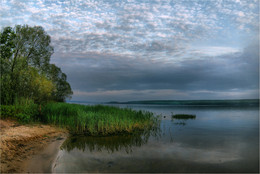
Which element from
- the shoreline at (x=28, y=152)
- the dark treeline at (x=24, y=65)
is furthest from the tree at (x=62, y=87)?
the shoreline at (x=28, y=152)

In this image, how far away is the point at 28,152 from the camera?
7.09 meters

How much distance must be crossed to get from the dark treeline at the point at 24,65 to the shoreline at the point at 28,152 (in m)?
8.99

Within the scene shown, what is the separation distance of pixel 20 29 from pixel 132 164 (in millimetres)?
29622

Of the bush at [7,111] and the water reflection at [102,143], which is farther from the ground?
the bush at [7,111]

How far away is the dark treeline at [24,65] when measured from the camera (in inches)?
698

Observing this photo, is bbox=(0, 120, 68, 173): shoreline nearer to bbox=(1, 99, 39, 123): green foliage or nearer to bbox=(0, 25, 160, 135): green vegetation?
bbox=(0, 25, 160, 135): green vegetation

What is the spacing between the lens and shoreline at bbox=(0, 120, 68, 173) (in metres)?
5.74

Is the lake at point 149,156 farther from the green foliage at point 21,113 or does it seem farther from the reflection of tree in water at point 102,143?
the green foliage at point 21,113

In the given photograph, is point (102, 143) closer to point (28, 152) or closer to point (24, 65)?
point (28, 152)

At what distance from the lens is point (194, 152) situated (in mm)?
8547

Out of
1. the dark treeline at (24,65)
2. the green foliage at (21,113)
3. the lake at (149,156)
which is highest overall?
Result: the dark treeline at (24,65)

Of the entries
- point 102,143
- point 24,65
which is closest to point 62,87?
point 24,65

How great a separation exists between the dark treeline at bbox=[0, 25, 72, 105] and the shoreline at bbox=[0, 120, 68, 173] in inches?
354

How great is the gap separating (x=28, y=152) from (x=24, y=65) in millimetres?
19637
